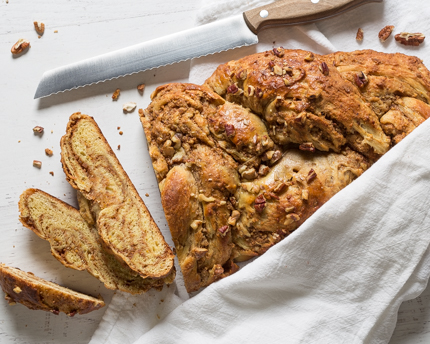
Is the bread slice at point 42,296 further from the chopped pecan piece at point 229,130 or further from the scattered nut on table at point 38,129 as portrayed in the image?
the chopped pecan piece at point 229,130

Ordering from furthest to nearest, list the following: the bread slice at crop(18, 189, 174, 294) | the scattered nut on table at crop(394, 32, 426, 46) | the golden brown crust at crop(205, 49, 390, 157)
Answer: the scattered nut on table at crop(394, 32, 426, 46) → the bread slice at crop(18, 189, 174, 294) → the golden brown crust at crop(205, 49, 390, 157)

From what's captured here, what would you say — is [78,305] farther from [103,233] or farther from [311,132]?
[311,132]

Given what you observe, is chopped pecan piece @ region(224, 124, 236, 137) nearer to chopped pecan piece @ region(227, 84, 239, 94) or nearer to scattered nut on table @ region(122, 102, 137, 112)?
chopped pecan piece @ region(227, 84, 239, 94)

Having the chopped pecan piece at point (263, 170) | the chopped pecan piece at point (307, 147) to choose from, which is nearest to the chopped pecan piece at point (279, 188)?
the chopped pecan piece at point (263, 170)

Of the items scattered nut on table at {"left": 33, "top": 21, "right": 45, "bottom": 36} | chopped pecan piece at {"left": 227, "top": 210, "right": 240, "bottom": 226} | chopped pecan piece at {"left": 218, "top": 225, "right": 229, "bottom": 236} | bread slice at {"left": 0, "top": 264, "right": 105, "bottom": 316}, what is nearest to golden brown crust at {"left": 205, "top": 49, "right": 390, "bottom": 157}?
chopped pecan piece at {"left": 227, "top": 210, "right": 240, "bottom": 226}

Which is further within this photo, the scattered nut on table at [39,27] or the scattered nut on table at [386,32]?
the scattered nut on table at [39,27]

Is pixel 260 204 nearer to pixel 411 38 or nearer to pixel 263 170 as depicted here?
pixel 263 170
